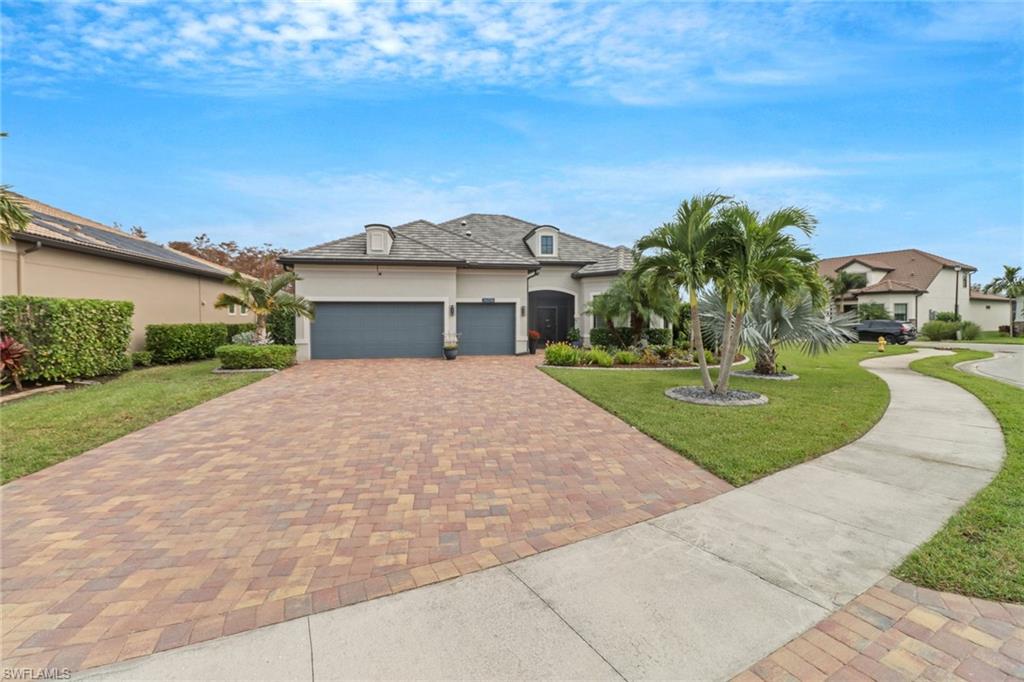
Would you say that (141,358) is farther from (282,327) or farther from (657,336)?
(657,336)

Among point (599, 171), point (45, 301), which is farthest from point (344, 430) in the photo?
point (599, 171)

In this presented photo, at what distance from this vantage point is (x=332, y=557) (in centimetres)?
335

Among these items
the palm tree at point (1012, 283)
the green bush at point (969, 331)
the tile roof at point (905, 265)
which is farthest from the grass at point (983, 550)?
the palm tree at point (1012, 283)

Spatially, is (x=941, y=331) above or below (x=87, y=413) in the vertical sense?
above

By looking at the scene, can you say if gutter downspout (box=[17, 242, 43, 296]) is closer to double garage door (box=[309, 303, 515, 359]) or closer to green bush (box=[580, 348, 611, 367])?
double garage door (box=[309, 303, 515, 359])

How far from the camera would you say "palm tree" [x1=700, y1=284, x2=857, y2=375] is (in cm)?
1122

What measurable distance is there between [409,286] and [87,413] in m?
11.0

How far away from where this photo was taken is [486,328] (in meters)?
18.9

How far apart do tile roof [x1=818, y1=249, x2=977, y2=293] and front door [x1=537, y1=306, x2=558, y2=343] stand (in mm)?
25152

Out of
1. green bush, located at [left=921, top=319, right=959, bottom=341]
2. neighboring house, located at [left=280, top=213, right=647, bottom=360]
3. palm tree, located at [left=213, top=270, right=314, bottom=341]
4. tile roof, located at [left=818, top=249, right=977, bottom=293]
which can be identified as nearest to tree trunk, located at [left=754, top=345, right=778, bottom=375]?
neighboring house, located at [left=280, top=213, right=647, bottom=360]

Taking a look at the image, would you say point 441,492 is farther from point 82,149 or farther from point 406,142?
point 82,149


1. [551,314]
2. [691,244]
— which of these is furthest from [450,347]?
[691,244]

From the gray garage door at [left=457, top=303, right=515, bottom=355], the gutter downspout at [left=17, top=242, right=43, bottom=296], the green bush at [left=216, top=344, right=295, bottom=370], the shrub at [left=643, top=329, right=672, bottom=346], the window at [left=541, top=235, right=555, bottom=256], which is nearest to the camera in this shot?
the gutter downspout at [left=17, top=242, right=43, bottom=296]

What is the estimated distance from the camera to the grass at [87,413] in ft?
18.5
